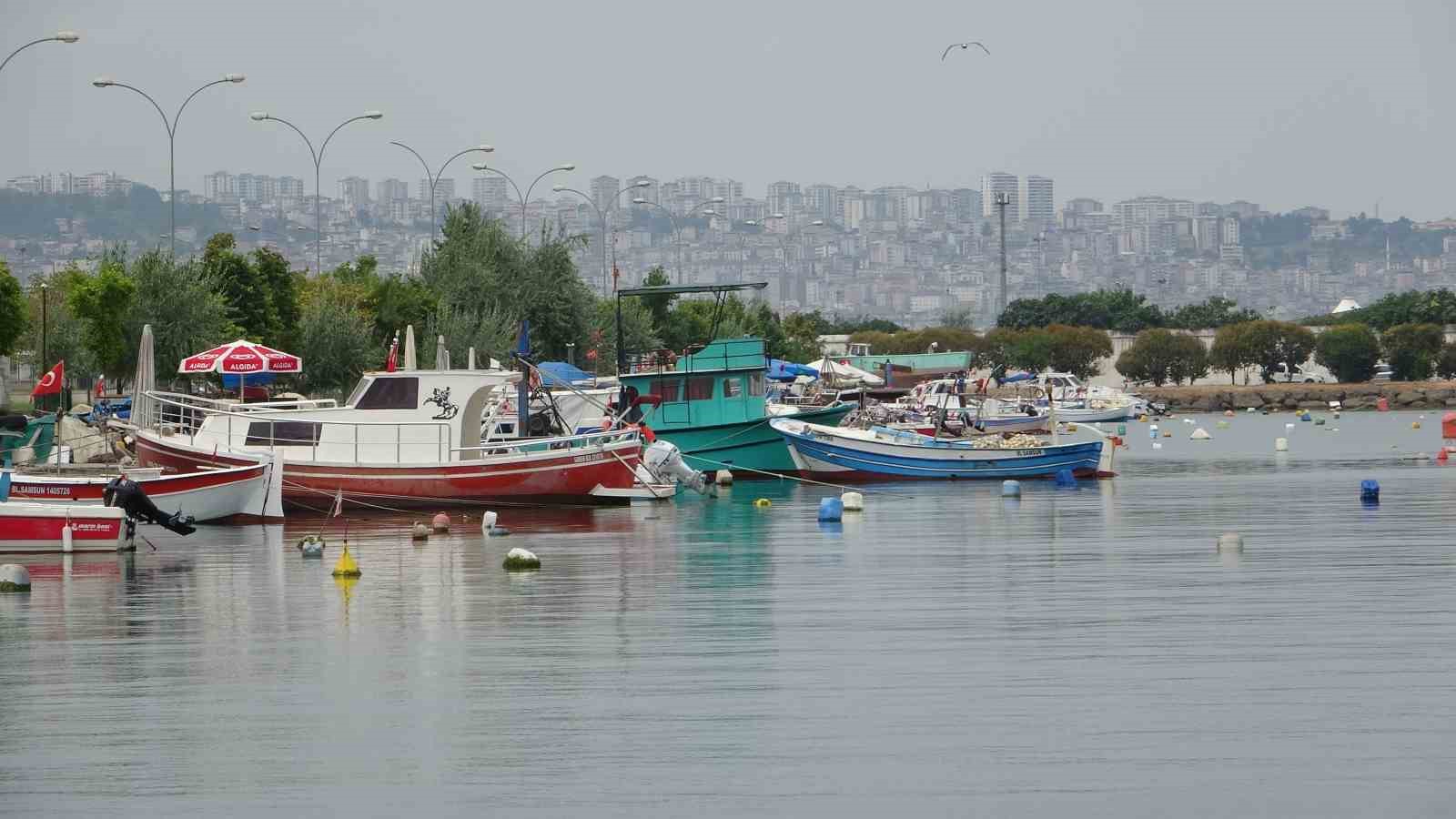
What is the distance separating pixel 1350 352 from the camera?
6516 inches

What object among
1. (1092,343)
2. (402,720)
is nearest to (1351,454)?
(402,720)

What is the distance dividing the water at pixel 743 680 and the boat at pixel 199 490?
1603mm

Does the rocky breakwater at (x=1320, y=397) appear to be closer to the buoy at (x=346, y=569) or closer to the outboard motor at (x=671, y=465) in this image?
the outboard motor at (x=671, y=465)

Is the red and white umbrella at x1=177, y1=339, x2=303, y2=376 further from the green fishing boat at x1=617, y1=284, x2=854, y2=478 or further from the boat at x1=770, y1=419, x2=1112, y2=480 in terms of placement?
the boat at x1=770, y1=419, x2=1112, y2=480

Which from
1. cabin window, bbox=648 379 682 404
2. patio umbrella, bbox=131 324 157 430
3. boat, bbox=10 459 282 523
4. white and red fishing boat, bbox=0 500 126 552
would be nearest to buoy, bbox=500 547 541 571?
white and red fishing boat, bbox=0 500 126 552

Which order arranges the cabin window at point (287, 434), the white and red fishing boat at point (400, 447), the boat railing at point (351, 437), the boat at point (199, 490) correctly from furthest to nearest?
the cabin window at point (287, 434)
the boat railing at point (351, 437)
the white and red fishing boat at point (400, 447)
the boat at point (199, 490)

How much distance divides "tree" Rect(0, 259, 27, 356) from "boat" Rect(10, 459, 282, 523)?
2473 centimetres

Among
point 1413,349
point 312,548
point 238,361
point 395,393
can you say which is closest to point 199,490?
point 312,548

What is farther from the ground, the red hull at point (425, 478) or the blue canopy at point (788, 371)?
the blue canopy at point (788, 371)

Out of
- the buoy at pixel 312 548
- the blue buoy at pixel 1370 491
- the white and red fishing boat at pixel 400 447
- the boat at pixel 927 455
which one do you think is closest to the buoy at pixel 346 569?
the buoy at pixel 312 548

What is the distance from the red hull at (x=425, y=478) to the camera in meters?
38.0

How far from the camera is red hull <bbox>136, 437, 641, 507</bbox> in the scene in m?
38.0

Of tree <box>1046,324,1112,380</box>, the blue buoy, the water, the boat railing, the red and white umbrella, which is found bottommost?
the water

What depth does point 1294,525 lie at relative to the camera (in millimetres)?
35094
